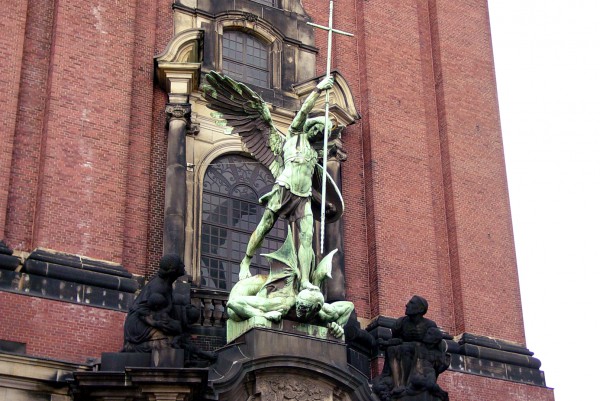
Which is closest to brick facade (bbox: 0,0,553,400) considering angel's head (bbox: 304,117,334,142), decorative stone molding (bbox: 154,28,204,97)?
decorative stone molding (bbox: 154,28,204,97)

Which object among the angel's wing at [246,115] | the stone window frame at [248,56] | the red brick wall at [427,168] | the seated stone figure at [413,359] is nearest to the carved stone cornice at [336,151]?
the red brick wall at [427,168]

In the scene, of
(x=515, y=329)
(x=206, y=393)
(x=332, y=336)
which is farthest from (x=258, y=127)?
(x=515, y=329)

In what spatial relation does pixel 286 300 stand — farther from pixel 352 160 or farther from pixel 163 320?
pixel 352 160

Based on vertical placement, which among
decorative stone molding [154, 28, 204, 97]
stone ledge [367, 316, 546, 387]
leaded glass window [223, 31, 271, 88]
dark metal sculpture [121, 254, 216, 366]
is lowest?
dark metal sculpture [121, 254, 216, 366]

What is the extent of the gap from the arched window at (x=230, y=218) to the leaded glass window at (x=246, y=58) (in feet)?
5.21

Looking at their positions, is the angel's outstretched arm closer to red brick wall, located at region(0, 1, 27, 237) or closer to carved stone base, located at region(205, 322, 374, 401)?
carved stone base, located at region(205, 322, 374, 401)

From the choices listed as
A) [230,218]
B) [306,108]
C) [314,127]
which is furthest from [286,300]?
[230,218]

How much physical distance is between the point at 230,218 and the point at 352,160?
2.66 m

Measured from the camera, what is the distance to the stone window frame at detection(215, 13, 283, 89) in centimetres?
2011

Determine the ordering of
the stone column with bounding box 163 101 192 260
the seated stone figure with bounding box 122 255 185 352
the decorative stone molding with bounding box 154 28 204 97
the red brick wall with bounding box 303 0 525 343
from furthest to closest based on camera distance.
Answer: the red brick wall with bounding box 303 0 525 343 < the decorative stone molding with bounding box 154 28 204 97 < the stone column with bounding box 163 101 192 260 < the seated stone figure with bounding box 122 255 185 352

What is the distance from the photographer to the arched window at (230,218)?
18281mm

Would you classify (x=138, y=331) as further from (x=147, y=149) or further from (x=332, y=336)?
(x=147, y=149)

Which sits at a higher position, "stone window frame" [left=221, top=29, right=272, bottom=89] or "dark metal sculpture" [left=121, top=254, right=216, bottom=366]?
"stone window frame" [left=221, top=29, right=272, bottom=89]

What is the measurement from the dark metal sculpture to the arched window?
10.1 ft
